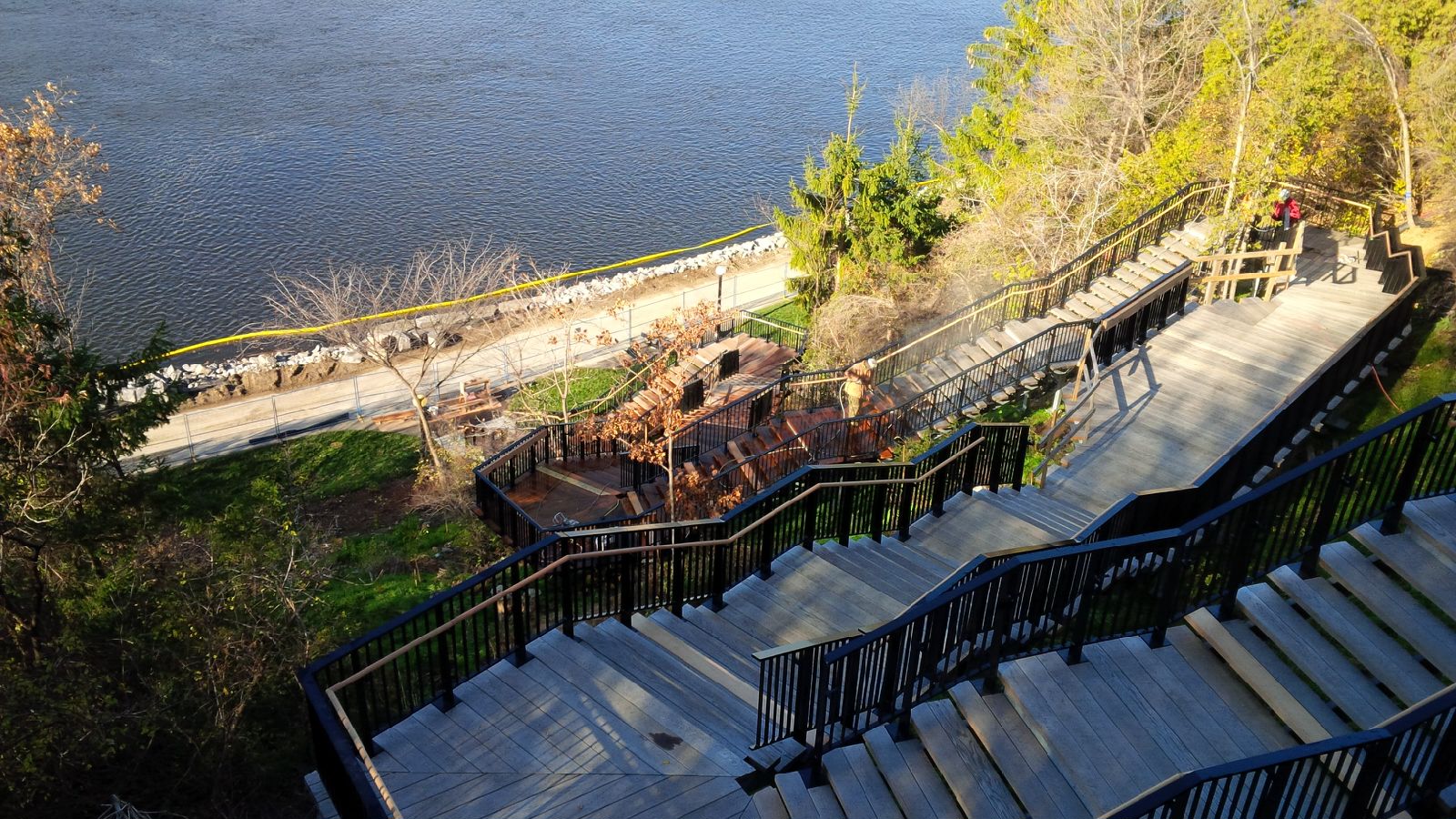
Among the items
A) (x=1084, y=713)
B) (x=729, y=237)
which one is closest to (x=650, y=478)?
(x=1084, y=713)

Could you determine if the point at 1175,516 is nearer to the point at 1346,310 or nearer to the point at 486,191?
the point at 1346,310

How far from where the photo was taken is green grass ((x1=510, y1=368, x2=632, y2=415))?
25.1 meters

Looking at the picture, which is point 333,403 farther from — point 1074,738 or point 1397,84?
point 1397,84

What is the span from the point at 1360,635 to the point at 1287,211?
17002mm

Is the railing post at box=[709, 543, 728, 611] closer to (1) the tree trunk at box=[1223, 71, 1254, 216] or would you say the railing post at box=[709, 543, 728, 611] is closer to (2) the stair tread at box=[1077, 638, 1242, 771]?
(2) the stair tread at box=[1077, 638, 1242, 771]

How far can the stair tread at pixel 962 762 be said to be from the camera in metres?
7.38

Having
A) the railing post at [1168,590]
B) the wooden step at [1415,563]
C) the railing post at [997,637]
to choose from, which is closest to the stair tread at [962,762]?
the railing post at [997,637]

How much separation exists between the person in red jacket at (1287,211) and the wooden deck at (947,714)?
49.7 feet

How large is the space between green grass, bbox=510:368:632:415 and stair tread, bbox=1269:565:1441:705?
1817 cm

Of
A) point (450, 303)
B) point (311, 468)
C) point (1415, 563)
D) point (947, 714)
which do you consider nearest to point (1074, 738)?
point (947, 714)

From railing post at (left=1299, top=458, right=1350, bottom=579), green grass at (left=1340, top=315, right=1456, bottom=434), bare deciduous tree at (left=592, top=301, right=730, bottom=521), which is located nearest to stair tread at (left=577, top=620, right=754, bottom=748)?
railing post at (left=1299, top=458, right=1350, bottom=579)

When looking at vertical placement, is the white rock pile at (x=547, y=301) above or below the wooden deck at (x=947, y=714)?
below

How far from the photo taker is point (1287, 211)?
22.4m

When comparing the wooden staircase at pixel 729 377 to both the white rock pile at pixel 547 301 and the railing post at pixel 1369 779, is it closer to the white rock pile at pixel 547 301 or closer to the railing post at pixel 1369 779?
the white rock pile at pixel 547 301
